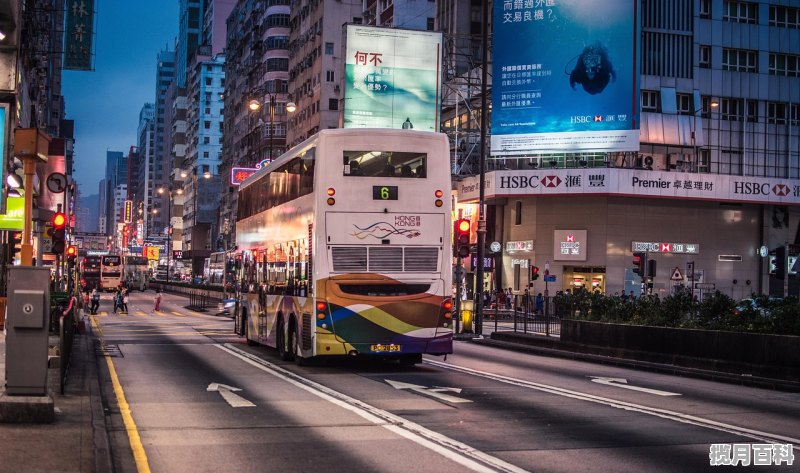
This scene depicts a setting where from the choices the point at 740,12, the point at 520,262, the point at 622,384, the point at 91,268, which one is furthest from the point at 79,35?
the point at 622,384

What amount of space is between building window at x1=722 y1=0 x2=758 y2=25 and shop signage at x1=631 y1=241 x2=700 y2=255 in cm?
1634

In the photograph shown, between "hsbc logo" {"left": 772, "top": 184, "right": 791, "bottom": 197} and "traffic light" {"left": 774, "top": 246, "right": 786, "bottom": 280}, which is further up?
"hsbc logo" {"left": 772, "top": 184, "right": 791, "bottom": 197}

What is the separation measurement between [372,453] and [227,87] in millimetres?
148501

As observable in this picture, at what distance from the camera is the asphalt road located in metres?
10.6

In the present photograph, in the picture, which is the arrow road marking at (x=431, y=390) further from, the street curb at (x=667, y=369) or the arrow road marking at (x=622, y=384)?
the street curb at (x=667, y=369)

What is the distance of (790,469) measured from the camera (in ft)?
33.3

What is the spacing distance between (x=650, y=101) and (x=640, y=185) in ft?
21.6

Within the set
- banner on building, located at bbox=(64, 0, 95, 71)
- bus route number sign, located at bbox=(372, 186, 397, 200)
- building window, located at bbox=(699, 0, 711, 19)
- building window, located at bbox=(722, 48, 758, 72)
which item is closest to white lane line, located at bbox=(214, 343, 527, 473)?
bus route number sign, located at bbox=(372, 186, 397, 200)

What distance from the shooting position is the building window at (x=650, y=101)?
69.1 meters

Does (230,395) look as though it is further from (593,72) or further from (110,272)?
(110,272)

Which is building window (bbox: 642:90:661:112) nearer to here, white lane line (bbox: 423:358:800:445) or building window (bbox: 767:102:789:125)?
building window (bbox: 767:102:789:125)

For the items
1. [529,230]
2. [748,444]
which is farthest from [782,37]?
[748,444]

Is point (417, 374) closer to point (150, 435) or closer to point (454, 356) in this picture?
point (454, 356)

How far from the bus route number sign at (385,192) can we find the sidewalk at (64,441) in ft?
25.0
